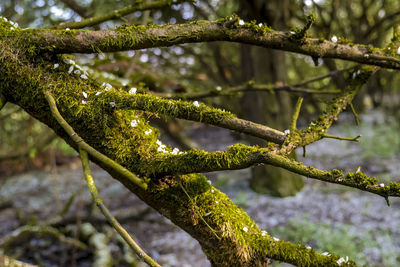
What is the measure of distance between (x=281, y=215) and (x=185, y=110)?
3794 mm

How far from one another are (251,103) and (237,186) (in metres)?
1.55

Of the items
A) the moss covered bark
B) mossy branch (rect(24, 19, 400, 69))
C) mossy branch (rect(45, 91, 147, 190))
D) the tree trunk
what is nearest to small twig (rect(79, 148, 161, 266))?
mossy branch (rect(45, 91, 147, 190))

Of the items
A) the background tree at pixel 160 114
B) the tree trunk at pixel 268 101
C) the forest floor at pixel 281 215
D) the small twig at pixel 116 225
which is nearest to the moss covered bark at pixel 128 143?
the background tree at pixel 160 114

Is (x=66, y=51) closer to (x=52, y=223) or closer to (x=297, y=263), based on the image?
(x=297, y=263)

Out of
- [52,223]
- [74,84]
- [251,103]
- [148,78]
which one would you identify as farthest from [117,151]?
[251,103]

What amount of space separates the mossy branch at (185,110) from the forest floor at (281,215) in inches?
64.1

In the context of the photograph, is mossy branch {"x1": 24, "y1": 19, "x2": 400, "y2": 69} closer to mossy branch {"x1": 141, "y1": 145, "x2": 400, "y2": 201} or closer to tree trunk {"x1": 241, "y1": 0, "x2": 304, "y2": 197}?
mossy branch {"x1": 141, "y1": 145, "x2": 400, "y2": 201}

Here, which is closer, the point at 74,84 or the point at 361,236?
the point at 74,84

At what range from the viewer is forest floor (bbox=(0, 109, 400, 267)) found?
3.74 metres

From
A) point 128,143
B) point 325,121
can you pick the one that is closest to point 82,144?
point 128,143

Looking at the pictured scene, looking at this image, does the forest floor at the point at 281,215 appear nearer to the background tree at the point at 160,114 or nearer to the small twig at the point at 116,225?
the background tree at the point at 160,114

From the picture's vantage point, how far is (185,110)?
4.33 ft

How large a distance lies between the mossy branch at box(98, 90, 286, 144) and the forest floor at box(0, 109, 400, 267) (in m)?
1.63

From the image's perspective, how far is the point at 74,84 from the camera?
146 cm
